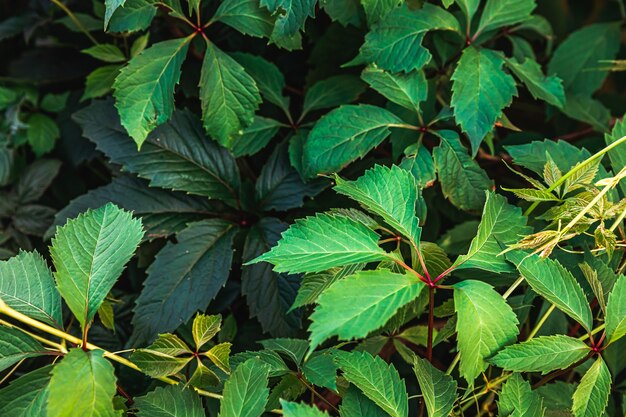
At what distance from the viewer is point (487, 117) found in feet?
3.02

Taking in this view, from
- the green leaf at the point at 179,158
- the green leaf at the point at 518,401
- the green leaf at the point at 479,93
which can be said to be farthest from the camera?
the green leaf at the point at 179,158

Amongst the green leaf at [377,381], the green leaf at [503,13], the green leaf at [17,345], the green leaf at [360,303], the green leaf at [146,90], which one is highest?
the green leaf at [503,13]

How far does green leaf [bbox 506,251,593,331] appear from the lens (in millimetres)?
757

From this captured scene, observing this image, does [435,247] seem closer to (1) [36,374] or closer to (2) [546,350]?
(2) [546,350]

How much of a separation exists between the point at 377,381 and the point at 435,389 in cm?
8

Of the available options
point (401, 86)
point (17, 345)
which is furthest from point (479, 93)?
point (17, 345)

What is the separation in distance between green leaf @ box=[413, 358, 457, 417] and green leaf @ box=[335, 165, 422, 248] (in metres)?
0.16

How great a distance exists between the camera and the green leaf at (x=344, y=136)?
96 centimetres

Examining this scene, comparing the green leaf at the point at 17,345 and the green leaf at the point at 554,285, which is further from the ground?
the green leaf at the point at 554,285

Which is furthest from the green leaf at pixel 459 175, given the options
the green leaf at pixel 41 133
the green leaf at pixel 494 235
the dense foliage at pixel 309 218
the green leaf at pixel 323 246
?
the green leaf at pixel 41 133

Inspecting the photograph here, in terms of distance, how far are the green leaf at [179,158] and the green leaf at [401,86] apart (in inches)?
10.4

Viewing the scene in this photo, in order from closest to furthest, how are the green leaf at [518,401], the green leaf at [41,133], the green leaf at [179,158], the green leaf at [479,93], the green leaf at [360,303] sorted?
1. the green leaf at [360,303]
2. the green leaf at [518,401]
3. the green leaf at [479,93]
4. the green leaf at [179,158]
5. the green leaf at [41,133]

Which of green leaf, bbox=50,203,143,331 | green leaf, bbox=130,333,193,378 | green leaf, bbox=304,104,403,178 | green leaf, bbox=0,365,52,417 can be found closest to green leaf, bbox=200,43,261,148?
green leaf, bbox=304,104,403,178

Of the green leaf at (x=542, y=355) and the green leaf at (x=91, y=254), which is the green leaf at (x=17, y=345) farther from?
the green leaf at (x=542, y=355)
